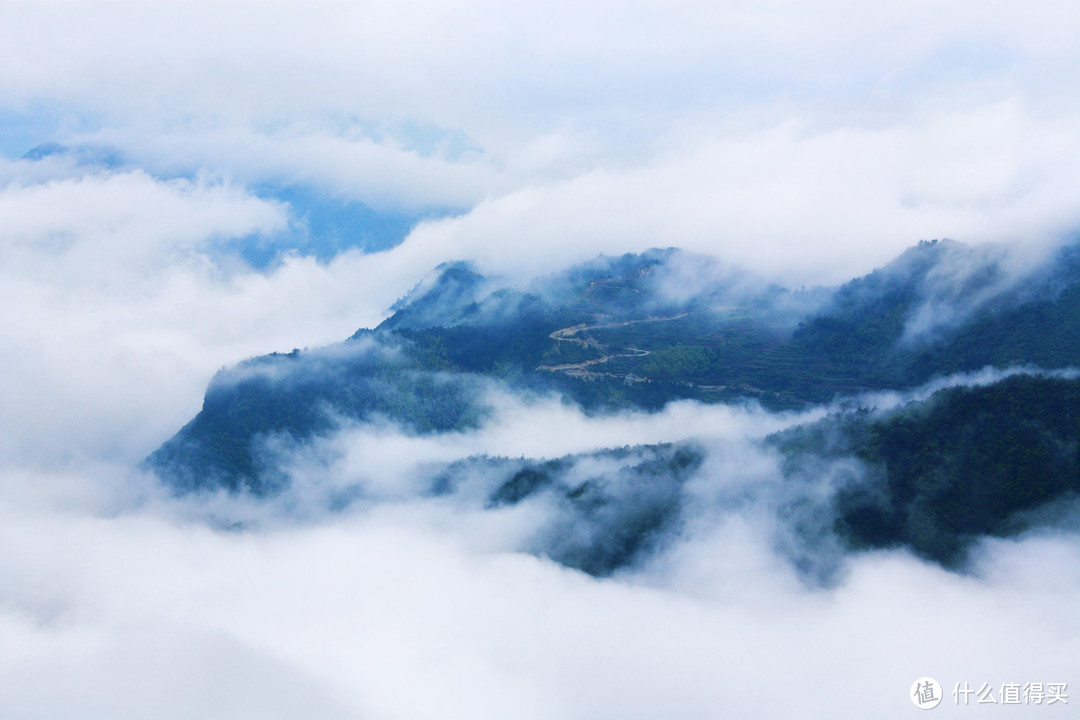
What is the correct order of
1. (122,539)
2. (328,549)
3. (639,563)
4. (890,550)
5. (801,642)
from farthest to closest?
1. (122,539)
2. (328,549)
3. (639,563)
4. (890,550)
5. (801,642)

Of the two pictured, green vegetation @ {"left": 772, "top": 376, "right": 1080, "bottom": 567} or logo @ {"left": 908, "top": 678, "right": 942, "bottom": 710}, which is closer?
logo @ {"left": 908, "top": 678, "right": 942, "bottom": 710}

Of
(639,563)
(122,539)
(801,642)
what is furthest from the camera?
(122,539)

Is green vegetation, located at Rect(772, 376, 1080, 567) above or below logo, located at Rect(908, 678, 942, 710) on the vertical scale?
above

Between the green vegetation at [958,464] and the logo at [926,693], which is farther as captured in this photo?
the green vegetation at [958,464]

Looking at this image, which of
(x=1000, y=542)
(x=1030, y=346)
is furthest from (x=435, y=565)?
(x=1030, y=346)

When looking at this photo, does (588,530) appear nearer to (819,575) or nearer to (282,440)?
(819,575)

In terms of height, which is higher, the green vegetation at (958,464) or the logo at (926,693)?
the green vegetation at (958,464)

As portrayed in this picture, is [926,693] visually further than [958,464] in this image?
No

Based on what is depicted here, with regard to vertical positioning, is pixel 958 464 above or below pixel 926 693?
above
